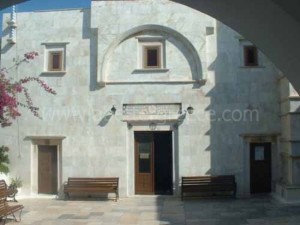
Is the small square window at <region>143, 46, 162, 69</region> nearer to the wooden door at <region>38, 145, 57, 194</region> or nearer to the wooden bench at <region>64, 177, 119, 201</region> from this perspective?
the wooden bench at <region>64, 177, 119, 201</region>

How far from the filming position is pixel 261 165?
16328 mm

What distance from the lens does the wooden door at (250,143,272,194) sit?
53.5 feet

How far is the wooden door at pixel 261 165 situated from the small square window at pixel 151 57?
4530 millimetres

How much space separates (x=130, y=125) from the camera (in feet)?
53.7

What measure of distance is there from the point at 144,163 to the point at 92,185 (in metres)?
2.03

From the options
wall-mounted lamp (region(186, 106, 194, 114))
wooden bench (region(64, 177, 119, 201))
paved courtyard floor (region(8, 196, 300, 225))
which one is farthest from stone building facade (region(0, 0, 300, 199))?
paved courtyard floor (region(8, 196, 300, 225))

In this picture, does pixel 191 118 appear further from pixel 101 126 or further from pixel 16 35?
pixel 16 35

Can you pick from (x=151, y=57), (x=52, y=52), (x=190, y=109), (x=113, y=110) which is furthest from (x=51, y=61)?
(x=190, y=109)

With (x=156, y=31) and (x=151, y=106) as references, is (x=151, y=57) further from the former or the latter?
(x=151, y=106)

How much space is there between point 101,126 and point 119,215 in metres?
4.24

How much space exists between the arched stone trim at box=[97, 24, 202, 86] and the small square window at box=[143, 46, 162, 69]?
63 cm

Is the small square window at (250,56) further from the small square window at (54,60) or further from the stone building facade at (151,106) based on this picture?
the small square window at (54,60)

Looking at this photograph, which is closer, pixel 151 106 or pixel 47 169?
pixel 151 106

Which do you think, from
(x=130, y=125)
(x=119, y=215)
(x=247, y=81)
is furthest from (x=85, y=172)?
(x=247, y=81)
